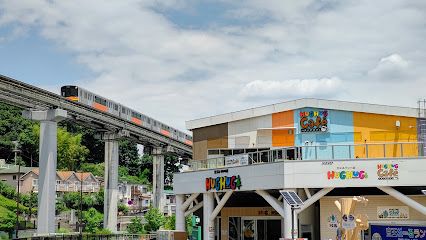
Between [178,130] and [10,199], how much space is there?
2785cm

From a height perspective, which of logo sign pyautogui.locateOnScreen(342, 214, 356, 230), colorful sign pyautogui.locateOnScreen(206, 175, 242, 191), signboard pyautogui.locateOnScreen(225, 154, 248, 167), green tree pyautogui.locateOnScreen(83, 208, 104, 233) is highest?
signboard pyautogui.locateOnScreen(225, 154, 248, 167)

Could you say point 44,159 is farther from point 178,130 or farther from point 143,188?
point 143,188

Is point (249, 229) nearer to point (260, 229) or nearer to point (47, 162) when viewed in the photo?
point (260, 229)

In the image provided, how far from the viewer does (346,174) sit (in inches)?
1193

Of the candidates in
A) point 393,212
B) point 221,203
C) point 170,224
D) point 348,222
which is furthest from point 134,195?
point 348,222

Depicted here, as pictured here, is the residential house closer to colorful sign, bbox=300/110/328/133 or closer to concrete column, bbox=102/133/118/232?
concrete column, bbox=102/133/118/232

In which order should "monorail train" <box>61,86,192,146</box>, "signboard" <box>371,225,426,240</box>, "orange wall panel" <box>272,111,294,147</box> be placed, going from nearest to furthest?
"signboard" <box>371,225,426,240</box> < "orange wall panel" <box>272,111,294,147</box> < "monorail train" <box>61,86,192,146</box>

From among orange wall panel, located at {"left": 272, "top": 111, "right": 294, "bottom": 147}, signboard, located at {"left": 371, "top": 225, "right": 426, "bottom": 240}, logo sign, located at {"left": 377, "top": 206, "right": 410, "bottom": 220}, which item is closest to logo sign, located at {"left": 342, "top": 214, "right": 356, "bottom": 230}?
signboard, located at {"left": 371, "top": 225, "right": 426, "bottom": 240}

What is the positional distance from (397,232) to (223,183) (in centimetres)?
1879

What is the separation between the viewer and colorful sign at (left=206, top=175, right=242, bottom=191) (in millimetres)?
33656

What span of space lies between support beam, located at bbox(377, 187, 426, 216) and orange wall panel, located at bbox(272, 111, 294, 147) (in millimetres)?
9828

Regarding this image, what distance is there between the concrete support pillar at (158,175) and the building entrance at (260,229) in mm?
50956

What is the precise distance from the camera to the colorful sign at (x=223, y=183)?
33656 millimetres

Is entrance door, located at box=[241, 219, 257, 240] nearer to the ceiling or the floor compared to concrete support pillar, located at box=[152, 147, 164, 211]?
nearer to the floor
